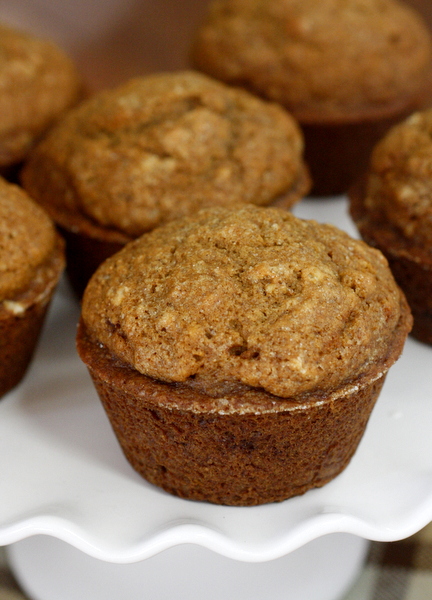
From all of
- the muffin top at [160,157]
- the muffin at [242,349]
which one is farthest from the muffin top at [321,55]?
the muffin at [242,349]

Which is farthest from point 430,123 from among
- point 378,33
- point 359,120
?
point 378,33

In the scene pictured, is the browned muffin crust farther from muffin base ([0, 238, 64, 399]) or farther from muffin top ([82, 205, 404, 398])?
muffin top ([82, 205, 404, 398])

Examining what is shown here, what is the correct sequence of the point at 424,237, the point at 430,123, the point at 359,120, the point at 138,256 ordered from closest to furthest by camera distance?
1. the point at 138,256
2. the point at 424,237
3. the point at 430,123
4. the point at 359,120

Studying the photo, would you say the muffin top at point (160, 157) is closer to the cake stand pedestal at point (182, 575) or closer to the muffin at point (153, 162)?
the muffin at point (153, 162)

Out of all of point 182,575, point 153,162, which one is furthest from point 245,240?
point 182,575

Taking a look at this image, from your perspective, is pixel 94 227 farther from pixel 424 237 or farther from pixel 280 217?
pixel 424 237
